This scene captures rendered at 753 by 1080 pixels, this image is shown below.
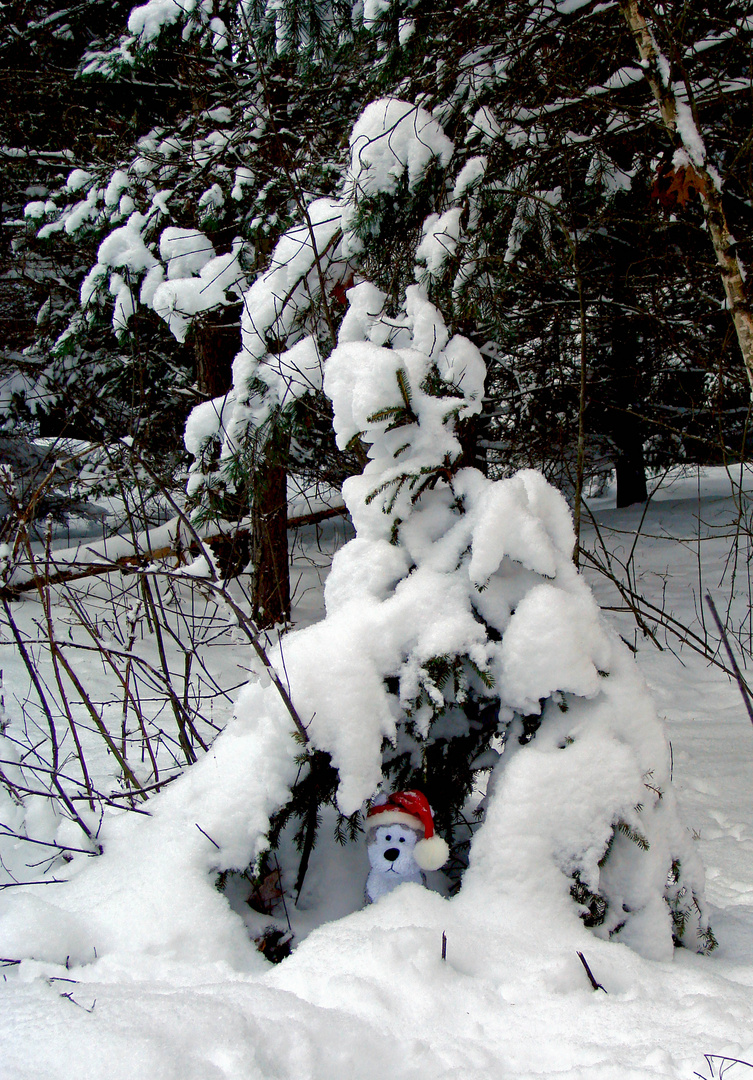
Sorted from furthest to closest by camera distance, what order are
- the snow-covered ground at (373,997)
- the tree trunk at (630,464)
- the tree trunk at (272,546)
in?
the tree trunk at (630,464), the tree trunk at (272,546), the snow-covered ground at (373,997)

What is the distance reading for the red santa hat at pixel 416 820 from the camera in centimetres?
187

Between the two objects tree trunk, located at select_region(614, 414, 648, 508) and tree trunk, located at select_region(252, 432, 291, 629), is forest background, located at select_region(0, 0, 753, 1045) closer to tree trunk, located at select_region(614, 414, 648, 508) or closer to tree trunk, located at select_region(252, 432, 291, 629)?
tree trunk, located at select_region(252, 432, 291, 629)

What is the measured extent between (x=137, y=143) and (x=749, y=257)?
4786 millimetres

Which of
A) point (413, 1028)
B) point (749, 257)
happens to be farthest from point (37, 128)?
point (413, 1028)

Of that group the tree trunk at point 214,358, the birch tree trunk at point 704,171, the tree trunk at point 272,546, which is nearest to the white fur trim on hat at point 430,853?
the birch tree trunk at point 704,171

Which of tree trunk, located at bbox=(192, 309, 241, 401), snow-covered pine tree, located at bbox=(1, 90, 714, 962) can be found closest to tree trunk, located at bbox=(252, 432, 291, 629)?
tree trunk, located at bbox=(192, 309, 241, 401)

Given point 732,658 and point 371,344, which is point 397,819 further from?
point 371,344

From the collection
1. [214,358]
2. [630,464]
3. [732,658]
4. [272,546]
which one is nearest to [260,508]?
[272,546]

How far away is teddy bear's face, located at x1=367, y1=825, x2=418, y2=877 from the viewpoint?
189cm

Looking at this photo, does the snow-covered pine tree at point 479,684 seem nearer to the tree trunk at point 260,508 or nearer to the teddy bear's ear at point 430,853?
the teddy bear's ear at point 430,853

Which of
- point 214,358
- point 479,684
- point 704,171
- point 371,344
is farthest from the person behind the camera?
point 214,358

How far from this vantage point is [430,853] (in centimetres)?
186

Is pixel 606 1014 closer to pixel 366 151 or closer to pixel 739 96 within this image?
pixel 366 151

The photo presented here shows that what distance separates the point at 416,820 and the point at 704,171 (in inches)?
104
